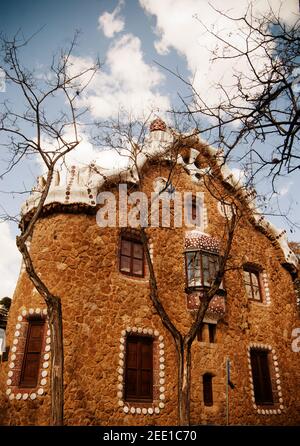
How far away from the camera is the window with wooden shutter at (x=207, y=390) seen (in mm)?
8908

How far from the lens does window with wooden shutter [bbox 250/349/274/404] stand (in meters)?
9.97

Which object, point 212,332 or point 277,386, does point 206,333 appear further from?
point 277,386

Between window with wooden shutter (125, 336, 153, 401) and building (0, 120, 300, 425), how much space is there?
0.08ft

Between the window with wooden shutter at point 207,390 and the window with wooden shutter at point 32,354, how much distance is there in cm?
442

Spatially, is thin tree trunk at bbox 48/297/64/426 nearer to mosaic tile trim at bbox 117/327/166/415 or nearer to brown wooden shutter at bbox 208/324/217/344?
mosaic tile trim at bbox 117/327/166/415

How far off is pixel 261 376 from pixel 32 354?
22.4 feet

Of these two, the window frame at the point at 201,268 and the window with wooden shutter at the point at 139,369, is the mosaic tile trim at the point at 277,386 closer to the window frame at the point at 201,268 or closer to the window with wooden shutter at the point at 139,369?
the window frame at the point at 201,268

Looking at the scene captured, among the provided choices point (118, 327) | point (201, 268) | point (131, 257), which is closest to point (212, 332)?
point (201, 268)

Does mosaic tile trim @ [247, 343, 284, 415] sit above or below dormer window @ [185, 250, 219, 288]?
below

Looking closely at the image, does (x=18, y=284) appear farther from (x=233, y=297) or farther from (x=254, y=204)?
(x=254, y=204)

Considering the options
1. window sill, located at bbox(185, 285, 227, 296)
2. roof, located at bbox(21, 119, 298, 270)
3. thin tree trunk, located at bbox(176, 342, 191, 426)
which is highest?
roof, located at bbox(21, 119, 298, 270)

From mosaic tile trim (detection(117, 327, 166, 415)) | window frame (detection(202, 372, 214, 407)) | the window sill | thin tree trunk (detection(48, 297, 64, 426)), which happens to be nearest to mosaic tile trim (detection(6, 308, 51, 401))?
thin tree trunk (detection(48, 297, 64, 426))
